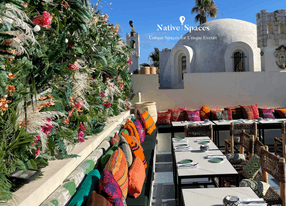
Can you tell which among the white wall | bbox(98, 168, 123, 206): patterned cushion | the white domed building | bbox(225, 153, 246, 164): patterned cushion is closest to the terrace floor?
bbox(225, 153, 246, 164): patterned cushion

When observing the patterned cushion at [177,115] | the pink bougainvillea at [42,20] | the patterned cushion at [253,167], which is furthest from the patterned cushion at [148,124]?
the pink bougainvillea at [42,20]

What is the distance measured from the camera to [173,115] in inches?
270

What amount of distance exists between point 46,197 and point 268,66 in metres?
9.32

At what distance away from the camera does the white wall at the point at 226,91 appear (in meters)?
7.47

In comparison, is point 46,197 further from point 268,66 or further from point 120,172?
point 268,66

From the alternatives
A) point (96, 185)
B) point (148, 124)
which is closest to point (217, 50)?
point (148, 124)

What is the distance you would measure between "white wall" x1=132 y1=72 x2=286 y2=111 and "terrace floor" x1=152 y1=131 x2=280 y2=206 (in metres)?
1.51

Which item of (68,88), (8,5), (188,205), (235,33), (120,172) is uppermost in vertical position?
(235,33)

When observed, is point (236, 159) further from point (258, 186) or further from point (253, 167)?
point (258, 186)

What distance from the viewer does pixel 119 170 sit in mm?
2158

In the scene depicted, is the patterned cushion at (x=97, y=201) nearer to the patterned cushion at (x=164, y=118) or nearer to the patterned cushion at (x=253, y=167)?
the patterned cushion at (x=253, y=167)

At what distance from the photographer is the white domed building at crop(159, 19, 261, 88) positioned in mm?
10703

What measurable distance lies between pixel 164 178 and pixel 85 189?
286 centimetres

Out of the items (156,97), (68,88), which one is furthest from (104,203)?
(156,97)
